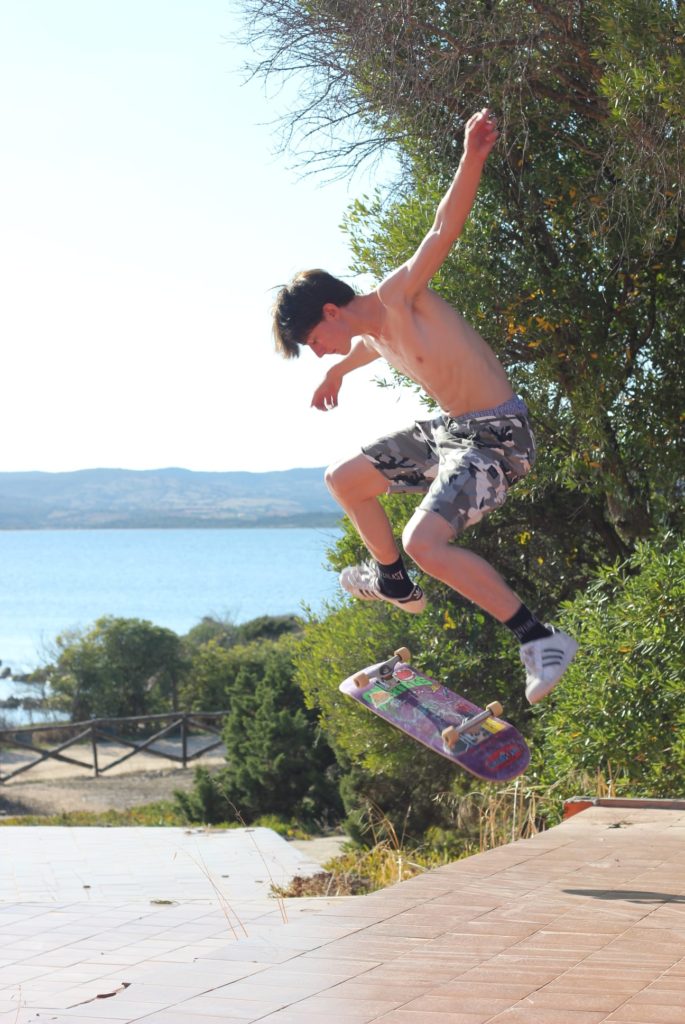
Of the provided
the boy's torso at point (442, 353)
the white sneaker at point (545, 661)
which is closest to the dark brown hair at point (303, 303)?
the boy's torso at point (442, 353)

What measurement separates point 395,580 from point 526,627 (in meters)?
0.74

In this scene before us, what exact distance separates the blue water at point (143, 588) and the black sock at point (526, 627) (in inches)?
1142

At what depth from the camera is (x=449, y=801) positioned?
1037 cm

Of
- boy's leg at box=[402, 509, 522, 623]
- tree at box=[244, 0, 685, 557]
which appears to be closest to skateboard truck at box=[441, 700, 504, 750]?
boy's leg at box=[402, 509, 522, 623]

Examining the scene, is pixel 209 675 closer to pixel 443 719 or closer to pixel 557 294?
pixel 557 294

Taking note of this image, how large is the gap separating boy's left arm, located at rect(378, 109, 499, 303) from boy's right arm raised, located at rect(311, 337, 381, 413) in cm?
48

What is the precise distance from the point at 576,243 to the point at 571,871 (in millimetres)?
4841

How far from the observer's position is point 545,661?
3.91 m

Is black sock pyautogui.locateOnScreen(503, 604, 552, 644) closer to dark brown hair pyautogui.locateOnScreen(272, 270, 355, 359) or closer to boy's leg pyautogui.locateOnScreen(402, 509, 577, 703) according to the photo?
boy's leg pyautogui.locateOnScreen(402, 509, 577, 703)

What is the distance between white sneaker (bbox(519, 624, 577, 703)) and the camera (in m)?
3.85

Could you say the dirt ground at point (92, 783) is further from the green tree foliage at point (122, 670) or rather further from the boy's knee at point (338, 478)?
the boy's knee at point (338, 478)

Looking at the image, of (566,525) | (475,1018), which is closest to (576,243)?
(566,525)

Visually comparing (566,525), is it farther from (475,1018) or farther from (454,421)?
(475,1018)

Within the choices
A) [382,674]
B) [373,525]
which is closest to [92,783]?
[382,674]
